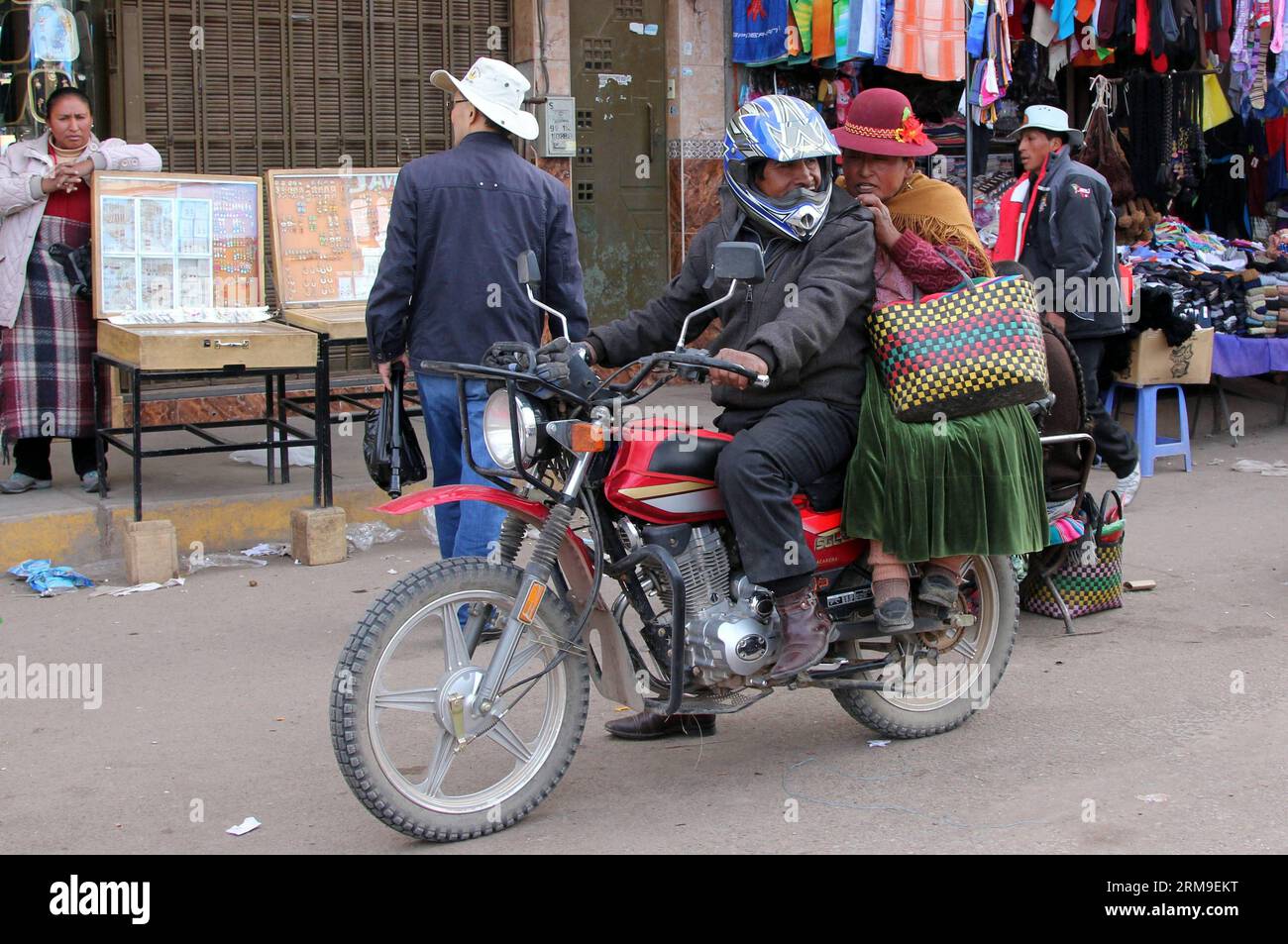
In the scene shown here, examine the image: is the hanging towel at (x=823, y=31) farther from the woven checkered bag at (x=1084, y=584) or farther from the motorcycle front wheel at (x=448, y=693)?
the motorcycle front wheel at (x=448, y=693)

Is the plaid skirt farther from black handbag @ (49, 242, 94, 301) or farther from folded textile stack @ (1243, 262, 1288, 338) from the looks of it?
folded textile stack @ (1243, 262, 1288, 338)

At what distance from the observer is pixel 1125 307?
28.5ft

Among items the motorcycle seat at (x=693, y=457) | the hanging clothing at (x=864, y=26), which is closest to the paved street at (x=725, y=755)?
the motorcycle seat at (x=693, y=457)

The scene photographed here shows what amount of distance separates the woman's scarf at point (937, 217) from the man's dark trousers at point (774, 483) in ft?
2.98

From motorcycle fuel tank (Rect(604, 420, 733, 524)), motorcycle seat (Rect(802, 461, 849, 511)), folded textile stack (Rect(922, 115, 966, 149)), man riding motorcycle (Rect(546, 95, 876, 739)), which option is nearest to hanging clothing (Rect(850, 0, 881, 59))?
folded textile stack (Rect(922, 115, 966, 149))

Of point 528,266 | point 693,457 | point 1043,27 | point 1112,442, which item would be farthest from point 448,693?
point 1043,27

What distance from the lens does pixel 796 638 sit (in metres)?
4.30

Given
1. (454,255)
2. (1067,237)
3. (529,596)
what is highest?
(1067,237)

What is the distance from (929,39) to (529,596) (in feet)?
23.5

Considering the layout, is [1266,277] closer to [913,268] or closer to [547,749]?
[913,268]

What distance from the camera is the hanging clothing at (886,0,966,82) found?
9969 mm

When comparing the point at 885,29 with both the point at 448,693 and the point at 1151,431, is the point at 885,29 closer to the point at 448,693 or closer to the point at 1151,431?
the point at 1151,431

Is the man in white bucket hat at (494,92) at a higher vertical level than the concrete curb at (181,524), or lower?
higher

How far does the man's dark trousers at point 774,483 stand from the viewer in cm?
414
